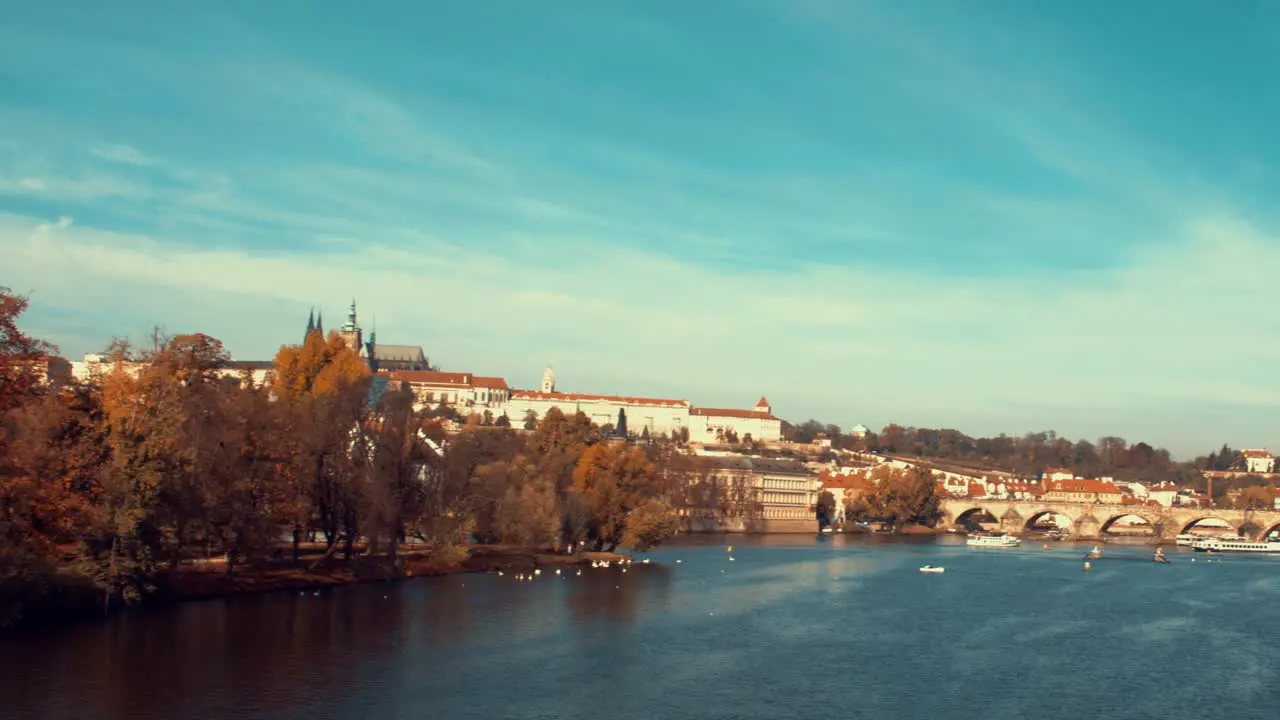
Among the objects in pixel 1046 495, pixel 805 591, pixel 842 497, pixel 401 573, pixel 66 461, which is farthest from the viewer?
pixel 1046 495

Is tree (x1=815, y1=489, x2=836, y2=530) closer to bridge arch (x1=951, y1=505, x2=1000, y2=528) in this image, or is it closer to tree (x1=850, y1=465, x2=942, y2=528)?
tree (x1=850, y1=465, x2=942, y2=528)

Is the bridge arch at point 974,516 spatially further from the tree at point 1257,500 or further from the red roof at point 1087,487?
the tree at point 1257,500

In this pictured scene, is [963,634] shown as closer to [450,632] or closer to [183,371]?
[450,632]

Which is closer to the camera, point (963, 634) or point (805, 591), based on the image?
point (963, 634)

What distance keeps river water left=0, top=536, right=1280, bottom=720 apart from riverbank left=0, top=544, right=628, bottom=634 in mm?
1136

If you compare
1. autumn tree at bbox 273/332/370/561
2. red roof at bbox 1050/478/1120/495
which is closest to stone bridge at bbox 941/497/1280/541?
red roof at bbox 1050/478/1120/495

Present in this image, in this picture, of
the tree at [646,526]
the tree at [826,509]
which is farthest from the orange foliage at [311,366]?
the tree at [826,509]

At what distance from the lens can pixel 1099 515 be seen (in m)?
125

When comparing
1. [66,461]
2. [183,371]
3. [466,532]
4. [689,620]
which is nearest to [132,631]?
[66,461]

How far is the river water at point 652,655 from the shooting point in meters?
28.6

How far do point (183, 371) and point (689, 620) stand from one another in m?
20.6

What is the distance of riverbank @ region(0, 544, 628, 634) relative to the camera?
3588 cm

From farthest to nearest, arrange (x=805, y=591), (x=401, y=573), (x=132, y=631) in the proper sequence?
(x=805, y=591)
(x=401, y=573)
(x=132, y=631)

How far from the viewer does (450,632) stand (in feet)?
127
